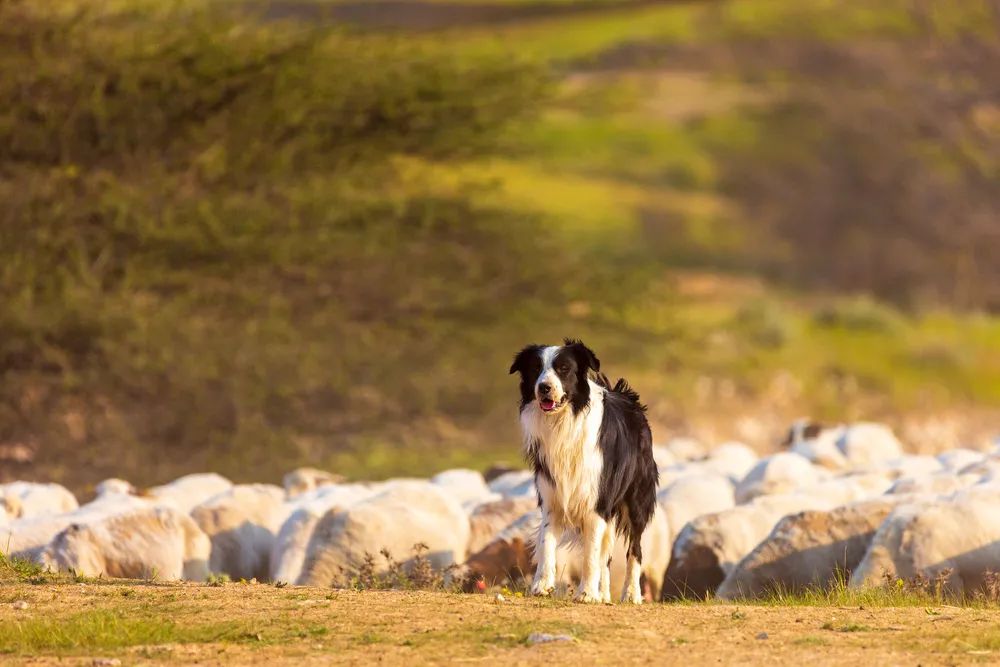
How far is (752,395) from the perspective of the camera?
31344mm

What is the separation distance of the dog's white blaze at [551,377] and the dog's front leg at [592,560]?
75 centimetres

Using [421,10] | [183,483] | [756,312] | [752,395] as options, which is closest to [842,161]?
[421,10]

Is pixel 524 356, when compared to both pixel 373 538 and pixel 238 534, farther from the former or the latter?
pixel 238 534

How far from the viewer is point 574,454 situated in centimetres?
867

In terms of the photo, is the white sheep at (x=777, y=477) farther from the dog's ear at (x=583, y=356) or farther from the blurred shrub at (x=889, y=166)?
the blurred shrub at (x=889, y=166)

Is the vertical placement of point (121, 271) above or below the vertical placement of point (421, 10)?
below

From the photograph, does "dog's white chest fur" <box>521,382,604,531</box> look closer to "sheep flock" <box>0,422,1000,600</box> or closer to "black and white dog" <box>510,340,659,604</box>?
"black and white dog" <box>510,340,659,604</box>

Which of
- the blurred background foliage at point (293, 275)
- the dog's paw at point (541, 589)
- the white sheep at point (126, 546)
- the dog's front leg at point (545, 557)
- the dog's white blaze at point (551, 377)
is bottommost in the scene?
the dog's paw at point (541, 589)

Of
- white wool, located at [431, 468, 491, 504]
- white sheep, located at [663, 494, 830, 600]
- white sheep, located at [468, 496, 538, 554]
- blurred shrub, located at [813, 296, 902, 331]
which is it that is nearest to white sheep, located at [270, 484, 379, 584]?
white sheep, located at [468, 496, 538, 554]

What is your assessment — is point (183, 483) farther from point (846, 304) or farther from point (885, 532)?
point (846, 304)

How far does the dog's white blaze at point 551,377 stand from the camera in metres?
8.44

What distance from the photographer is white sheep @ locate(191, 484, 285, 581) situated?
12.2 m

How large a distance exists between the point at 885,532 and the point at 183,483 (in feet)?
25.9

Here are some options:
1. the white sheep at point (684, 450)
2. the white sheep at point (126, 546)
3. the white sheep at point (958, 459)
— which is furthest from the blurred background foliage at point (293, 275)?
the white sheep at point (126, 546)
